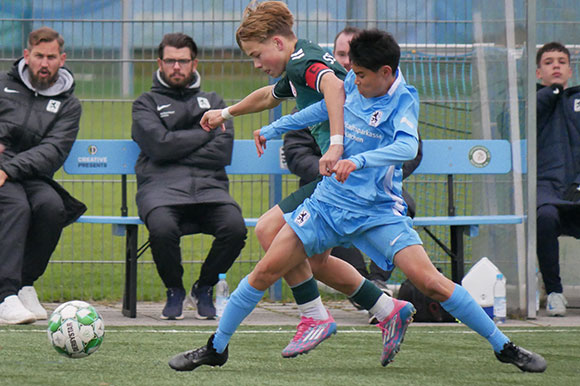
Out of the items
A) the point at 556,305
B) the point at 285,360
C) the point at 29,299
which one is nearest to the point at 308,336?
the point at 285,360

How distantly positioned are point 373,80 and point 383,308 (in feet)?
4.08

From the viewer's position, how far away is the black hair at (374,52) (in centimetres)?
477

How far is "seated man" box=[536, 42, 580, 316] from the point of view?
792 centimetres

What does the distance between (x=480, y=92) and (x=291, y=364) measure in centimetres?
388

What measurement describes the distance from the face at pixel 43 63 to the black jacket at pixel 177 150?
633mm

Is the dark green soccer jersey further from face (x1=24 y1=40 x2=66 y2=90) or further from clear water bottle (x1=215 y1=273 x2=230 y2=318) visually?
face (x1=24 y1=40 x2=66 y2=90)

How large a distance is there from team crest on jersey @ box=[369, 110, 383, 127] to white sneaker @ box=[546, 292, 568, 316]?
11.7 feet

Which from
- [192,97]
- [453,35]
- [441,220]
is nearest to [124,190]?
[192,97]

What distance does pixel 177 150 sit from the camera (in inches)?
293

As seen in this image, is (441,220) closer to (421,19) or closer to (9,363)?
(421,19)

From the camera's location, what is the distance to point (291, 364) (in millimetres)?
5129

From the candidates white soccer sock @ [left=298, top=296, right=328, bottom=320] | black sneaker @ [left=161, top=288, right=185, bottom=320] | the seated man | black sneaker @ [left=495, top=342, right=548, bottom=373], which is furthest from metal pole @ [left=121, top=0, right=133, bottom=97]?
black sneaker @ [left=495, top=342, right=548, bottom=373]

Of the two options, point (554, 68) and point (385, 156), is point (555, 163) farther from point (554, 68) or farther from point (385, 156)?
point (385, 156)

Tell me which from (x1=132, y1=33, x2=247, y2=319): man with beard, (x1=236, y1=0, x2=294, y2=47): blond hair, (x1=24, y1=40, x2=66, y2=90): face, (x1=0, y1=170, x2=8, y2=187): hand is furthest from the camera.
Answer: (x1=24, y1=40, x2=66, y2=90): face
